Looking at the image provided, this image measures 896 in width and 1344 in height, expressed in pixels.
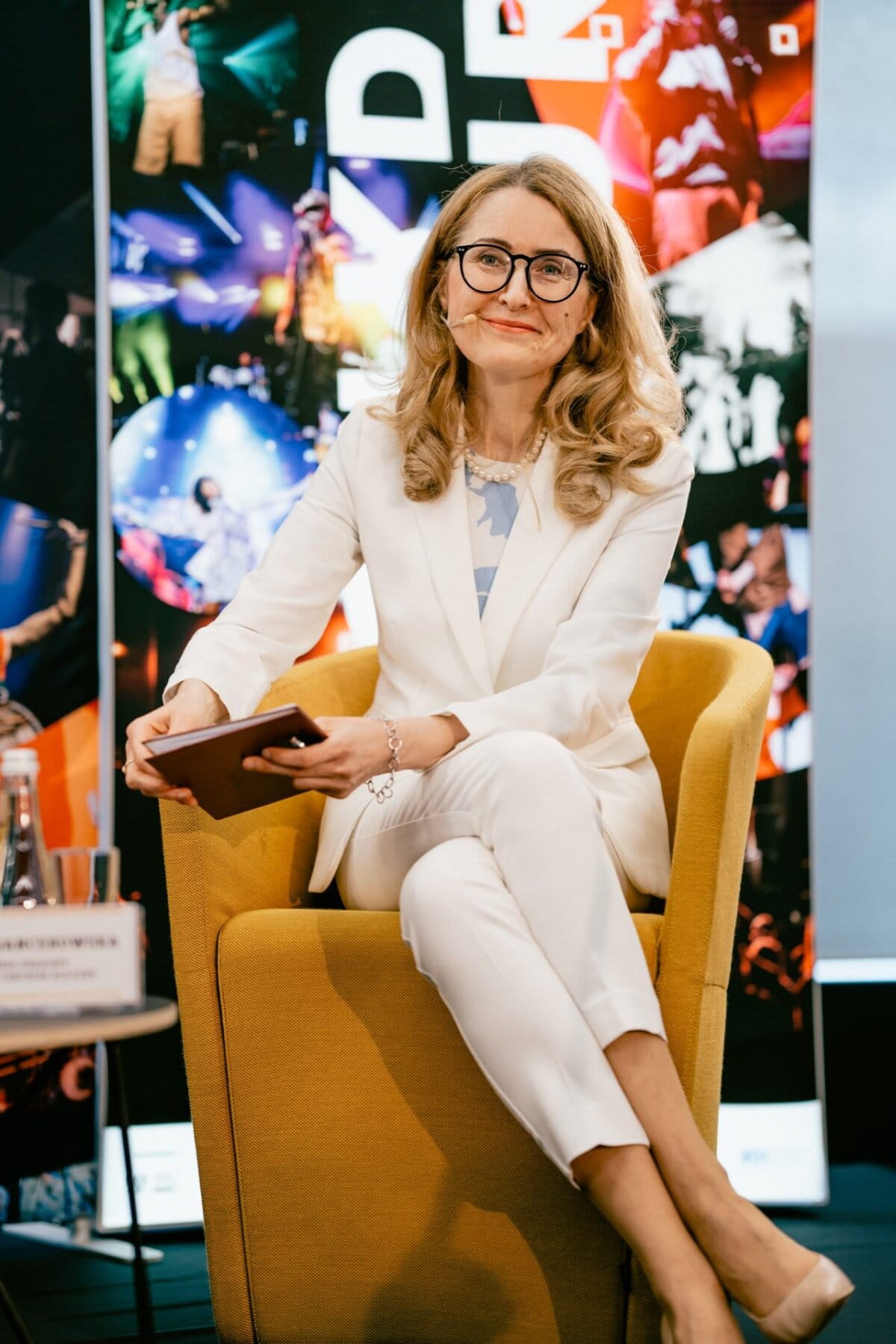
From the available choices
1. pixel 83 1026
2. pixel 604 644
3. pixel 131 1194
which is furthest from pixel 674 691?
pixel 83 1026

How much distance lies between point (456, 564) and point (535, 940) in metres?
0.66

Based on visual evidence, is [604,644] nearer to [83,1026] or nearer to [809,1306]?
[809,1306]

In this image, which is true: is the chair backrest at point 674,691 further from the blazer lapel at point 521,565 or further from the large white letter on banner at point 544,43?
the large white letter on banner at point 544,43

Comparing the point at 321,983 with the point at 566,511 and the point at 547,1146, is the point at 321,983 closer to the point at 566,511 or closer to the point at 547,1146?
the point at 547,1146

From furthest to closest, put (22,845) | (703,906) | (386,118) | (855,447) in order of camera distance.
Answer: (855,447) < (386,118) < (703,906) < (22,845)

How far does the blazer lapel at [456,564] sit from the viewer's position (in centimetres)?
194

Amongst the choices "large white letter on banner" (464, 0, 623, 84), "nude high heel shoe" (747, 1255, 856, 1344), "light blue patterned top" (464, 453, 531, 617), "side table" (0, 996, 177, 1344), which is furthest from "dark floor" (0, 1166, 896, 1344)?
"large white letter on banner" (464, 0, 623, 84)

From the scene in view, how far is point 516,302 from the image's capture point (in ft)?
6.69

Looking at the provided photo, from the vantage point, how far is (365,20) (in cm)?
275

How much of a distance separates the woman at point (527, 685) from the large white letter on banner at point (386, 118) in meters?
0.67

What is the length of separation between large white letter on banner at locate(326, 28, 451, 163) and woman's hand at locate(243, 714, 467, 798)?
1.48m

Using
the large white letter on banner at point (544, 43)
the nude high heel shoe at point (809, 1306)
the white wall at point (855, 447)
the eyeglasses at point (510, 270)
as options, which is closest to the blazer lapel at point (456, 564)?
the eyeglasses at point (510, 270)

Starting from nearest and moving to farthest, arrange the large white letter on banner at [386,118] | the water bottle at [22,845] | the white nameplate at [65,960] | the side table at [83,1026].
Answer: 1. the side table at [83,1026]
2. the white nameplate at [65,960]
3. the water bottle at [22,845]
4. the large white letter on banner at [386,118]

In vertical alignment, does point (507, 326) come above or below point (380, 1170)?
above
